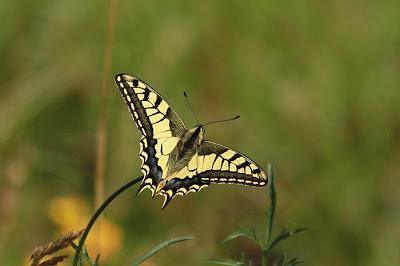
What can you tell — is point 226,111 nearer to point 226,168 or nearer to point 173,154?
point 173,154

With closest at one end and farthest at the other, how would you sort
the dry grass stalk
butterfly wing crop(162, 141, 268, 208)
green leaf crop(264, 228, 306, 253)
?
the dry grass stalk
green leaf crop(264, 228, 306, 253)
butterfly wing crop(162, 141, 268, 208)

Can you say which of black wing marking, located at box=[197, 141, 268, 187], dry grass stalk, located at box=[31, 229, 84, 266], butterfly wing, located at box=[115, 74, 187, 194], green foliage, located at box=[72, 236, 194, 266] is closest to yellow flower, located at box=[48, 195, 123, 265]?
butterfly wing, located at box=[115, 74, 187, 194]

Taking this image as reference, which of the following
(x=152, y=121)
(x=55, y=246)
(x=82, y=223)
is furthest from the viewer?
(x=82, y=223)

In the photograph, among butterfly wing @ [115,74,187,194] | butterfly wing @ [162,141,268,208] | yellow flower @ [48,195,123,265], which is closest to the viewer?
butterfly wing @ [162,141,268,208]

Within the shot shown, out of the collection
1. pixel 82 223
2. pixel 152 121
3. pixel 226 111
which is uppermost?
pixel 152 121

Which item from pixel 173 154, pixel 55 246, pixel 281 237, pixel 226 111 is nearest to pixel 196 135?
pixel 173 154

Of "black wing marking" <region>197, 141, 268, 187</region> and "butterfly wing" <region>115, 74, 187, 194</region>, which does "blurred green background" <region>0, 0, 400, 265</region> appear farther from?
"black wing marking" <region>197, 141, 268, 187</region>

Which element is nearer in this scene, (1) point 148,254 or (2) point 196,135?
(1) point 148,254
